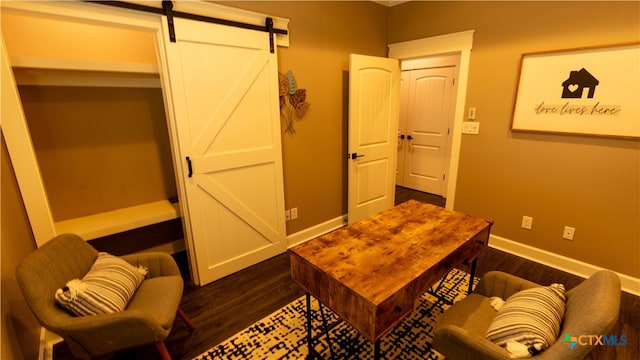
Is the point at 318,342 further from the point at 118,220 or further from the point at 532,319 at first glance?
the point at 118,220

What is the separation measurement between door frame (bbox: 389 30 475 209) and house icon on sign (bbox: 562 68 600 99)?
807mm

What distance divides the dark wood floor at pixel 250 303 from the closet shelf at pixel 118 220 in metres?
0.61

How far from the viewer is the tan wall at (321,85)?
8.89 feet

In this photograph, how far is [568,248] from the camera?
8.43ft

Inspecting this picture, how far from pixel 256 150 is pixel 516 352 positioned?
2156 mm

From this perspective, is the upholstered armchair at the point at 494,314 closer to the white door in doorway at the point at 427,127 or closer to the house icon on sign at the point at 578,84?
the house icon on sign at the point at 578,84

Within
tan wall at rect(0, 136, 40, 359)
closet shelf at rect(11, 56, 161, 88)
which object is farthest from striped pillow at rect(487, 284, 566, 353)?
closet shelf at rect(11, 56, 161, 88)

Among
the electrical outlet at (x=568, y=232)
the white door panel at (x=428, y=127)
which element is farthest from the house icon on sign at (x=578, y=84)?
the white door panel at (x=428, y=127)

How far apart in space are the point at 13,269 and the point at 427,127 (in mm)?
4684

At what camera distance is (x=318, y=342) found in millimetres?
1819

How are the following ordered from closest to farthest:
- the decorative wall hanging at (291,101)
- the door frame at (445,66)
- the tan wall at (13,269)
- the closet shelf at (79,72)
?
the tan wall at (13,269)
the closet shelf at (79,72)
the decorative wall hanging at (291,101)
the door frame at (445,66)

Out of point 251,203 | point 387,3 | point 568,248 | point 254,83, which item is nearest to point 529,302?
point 568,248

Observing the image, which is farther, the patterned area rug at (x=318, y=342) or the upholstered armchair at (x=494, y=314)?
the patterned area rug at (x=318, y=342)

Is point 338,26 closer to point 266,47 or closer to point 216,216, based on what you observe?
point 266,47
